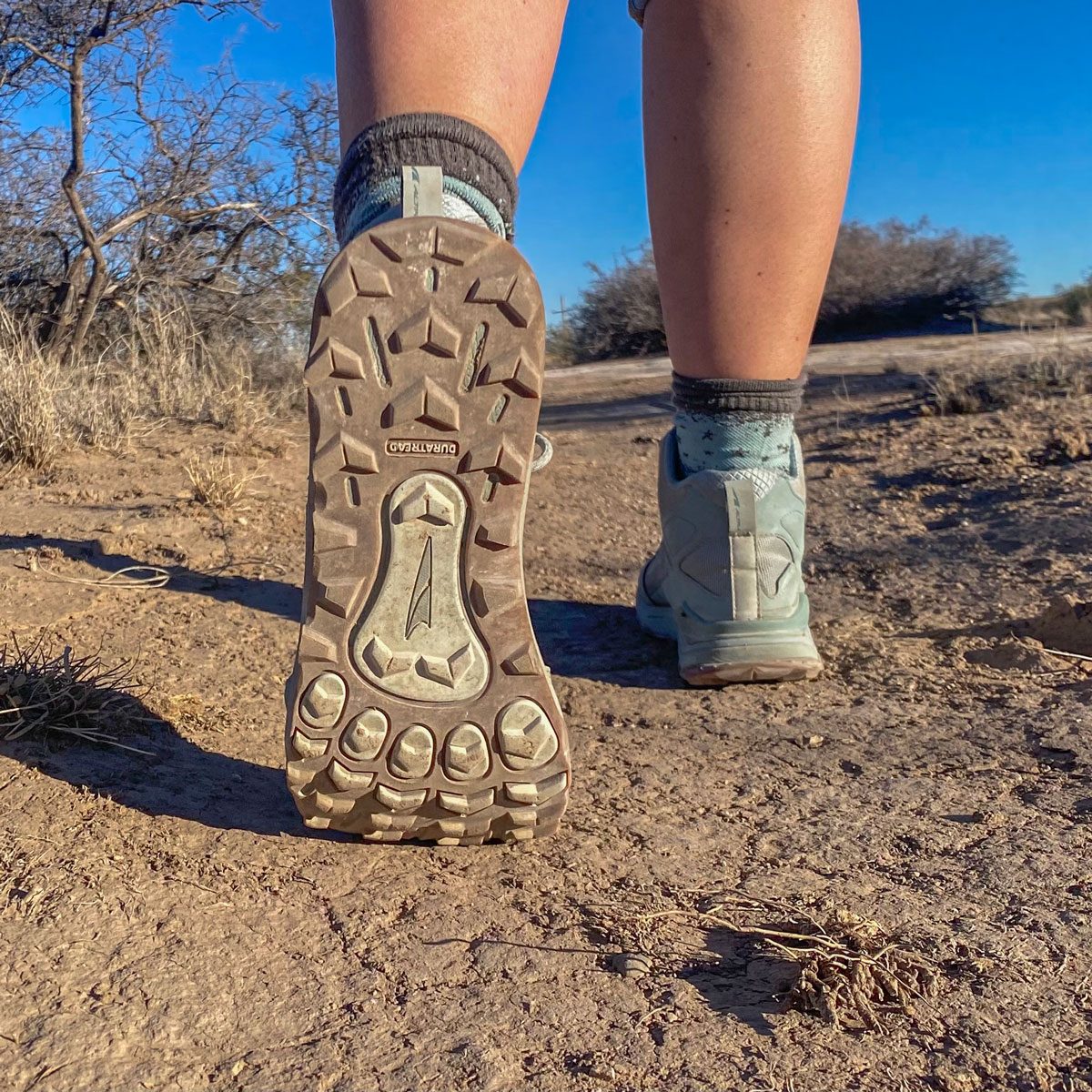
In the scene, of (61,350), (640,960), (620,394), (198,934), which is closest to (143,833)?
(198,934)

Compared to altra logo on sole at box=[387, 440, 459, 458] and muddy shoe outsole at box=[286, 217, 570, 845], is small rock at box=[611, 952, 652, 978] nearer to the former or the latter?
muddy shoe outsole at box=[286, 217, 570, 845]

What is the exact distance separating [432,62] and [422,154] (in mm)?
135

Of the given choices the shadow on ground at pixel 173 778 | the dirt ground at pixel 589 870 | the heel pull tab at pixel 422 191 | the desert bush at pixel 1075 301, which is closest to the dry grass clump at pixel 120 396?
the dirt ground at pixel 589 870

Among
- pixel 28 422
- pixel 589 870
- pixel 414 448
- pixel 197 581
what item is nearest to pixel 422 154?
pixel 414 448

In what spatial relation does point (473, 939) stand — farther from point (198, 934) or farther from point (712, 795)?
point (712, 795)

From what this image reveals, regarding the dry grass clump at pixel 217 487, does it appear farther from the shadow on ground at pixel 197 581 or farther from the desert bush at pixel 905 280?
the desert bush at pixel 905 280

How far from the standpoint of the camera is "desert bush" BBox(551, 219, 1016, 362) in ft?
34.5

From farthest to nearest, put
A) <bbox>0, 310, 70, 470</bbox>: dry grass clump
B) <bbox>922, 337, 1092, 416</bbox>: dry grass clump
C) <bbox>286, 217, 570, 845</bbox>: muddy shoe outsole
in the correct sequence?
<bbox>922, 337, 1092, 416</bbox>: dry grass clump, <bbox>0, 310, 70, 470</bbox>: dry grass clump, <bbox>286, 217, 570, 845</bbox>: muddy shoe outsole

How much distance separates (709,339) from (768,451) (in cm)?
19

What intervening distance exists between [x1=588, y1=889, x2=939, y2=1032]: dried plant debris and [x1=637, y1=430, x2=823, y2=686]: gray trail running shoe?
64 cm

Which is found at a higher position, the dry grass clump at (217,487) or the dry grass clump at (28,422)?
the dry grass clump at (28,422)

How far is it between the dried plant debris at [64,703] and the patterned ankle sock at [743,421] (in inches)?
34.3

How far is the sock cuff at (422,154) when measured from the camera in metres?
1.15

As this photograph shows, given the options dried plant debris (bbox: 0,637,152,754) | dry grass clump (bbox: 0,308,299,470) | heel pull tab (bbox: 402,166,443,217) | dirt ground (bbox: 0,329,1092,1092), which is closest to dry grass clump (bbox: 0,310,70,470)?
dry grass clump (bbox: 0,308,299,470)
